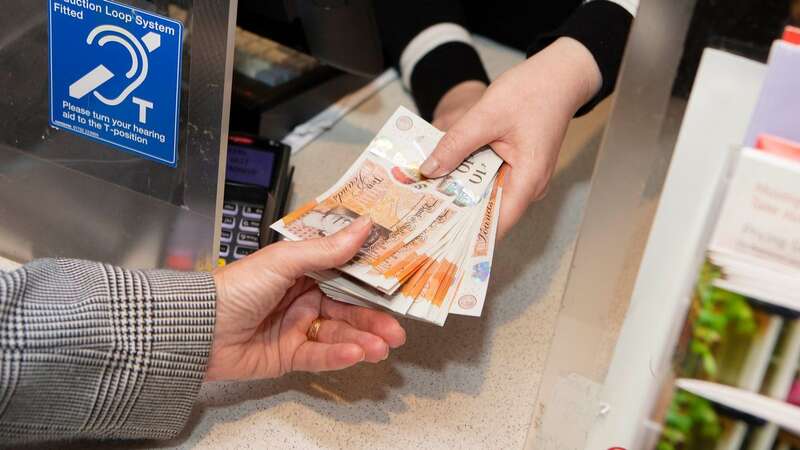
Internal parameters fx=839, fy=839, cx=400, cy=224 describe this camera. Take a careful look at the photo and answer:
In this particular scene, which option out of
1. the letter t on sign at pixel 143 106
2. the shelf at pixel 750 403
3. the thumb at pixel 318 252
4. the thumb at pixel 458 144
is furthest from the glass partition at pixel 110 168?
the shelf at pixel 750 403

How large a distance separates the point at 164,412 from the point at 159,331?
0.07 m

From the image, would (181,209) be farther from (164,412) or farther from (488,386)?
(488,386)

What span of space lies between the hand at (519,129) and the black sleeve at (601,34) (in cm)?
5

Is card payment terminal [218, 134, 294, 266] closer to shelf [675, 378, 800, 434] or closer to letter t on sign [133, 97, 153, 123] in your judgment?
letter t on sign [133, 97, 153, 123]

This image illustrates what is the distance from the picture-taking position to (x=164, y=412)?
66cm

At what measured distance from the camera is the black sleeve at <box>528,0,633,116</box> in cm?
89

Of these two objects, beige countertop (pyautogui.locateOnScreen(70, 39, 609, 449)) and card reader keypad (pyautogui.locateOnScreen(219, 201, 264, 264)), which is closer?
beige countertop (pyautogui.locateOnScreen(70, 39, 609, 449))

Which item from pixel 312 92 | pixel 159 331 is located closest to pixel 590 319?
pixel 159 331

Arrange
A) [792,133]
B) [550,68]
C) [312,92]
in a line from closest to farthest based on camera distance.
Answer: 1. [792,133]
2. [550,68]
3. [312,92]

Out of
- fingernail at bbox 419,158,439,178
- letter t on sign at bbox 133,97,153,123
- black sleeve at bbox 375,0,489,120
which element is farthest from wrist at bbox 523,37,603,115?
letter t on sign at bbox 133,97,153,123

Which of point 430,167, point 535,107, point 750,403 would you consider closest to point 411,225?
point 430,167

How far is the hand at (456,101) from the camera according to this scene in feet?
3.58

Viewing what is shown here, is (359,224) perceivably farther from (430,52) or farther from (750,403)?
(430,52)

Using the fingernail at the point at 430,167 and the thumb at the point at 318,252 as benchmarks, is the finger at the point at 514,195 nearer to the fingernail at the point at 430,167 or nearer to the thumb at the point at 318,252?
the fingernail at the point at 430,167
